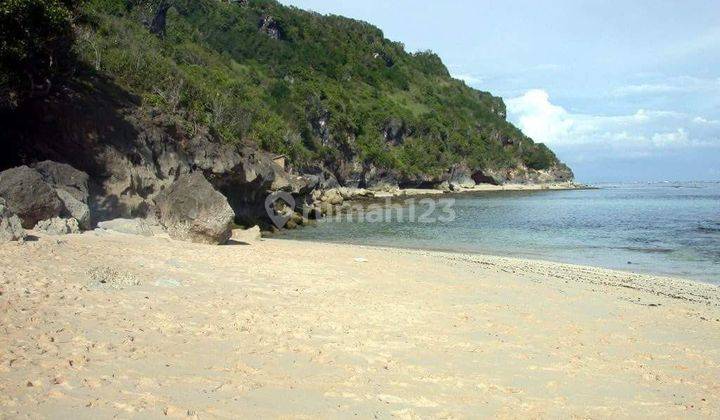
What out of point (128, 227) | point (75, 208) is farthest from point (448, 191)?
point (75, 208)

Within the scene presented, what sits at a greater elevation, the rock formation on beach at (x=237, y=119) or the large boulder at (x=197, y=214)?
the rock formation on beach at (x=237, y=119)

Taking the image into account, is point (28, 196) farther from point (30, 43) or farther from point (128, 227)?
point (30, 43)

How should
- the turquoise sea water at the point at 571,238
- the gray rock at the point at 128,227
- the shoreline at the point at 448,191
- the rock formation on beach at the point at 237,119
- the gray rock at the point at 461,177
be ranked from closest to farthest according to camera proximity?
the gray rock at the point at 128,227 → the rock formation on beach at the point at 237,119 → the turquoise sea water at the point at 571,238 → the shoreline at the point at 448,191 → the gray rock at the point at 461,177

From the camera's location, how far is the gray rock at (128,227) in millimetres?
16875

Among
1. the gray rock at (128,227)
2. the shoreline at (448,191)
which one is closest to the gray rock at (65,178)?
the gray rock at (128,227)

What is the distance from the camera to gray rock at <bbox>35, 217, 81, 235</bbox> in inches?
546

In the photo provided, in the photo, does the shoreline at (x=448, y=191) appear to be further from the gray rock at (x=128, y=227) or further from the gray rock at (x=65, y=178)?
the gray rock at (x=65, y=178)

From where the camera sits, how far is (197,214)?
1772 cm

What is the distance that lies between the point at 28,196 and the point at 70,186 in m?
3.19

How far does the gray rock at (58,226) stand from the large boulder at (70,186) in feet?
2.68

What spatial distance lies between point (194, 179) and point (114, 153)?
5.04 meters

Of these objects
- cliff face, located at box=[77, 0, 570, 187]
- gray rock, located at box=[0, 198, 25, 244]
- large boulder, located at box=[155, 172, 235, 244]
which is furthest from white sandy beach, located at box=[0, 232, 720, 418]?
cliff face, located at box=[77, 0, 570, 187]

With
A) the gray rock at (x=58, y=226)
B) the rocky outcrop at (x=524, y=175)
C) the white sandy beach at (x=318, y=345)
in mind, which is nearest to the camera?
the white sandy beach at (x=318, y=345)

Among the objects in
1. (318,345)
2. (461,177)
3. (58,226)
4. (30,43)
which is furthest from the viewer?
(461,177)
